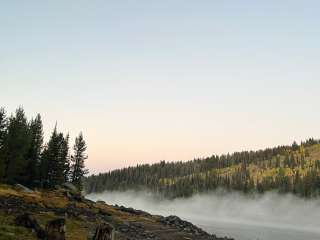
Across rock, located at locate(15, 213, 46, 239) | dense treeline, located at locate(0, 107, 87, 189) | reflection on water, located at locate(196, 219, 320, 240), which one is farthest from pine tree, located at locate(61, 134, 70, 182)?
rock, located at locate(15, 213, 46, 239)

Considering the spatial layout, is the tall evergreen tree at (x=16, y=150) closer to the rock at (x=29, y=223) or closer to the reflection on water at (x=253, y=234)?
the reflection on water at (x=253, y=234)

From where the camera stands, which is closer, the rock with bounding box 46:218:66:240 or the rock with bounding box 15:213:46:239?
the rock with bounding box 46:218:66:240

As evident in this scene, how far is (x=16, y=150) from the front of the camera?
9375cm

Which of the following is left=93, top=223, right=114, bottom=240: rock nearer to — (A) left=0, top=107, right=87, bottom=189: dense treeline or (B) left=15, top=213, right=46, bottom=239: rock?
(B) left=15, top=213, right=46, bottom=239: rock

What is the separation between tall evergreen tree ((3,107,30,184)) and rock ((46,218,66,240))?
67877 mm

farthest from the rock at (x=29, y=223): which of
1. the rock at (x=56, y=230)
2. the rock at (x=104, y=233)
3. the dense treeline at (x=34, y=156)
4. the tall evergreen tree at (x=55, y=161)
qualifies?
the tall evergreen tree at (x=55, y=161)

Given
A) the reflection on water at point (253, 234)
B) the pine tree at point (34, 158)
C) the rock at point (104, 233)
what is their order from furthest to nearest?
the reflection on water at point (253, 234), the pine tree at point (34, 158), the rock at point (104, 233)

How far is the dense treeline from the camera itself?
92750 millimetres

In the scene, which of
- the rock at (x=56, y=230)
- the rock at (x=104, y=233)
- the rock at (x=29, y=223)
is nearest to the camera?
the rock at (x=104, y=233)

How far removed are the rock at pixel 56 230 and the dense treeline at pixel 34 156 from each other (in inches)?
2508

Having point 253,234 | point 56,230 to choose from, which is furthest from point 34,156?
point 56,230

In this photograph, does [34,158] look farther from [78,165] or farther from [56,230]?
[56,230]

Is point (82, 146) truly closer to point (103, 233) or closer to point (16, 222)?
point (16, 222)

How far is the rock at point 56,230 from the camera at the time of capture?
2639 centimetres
